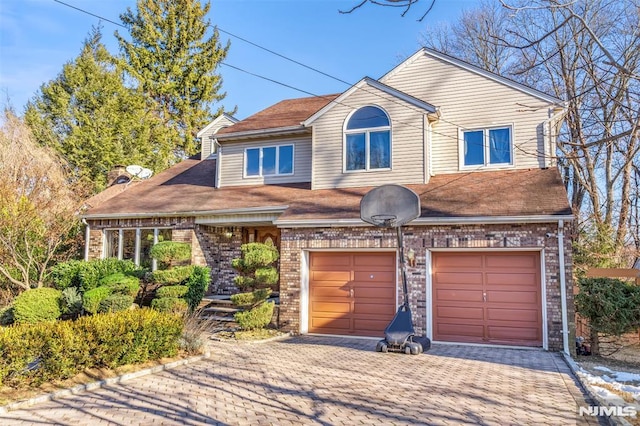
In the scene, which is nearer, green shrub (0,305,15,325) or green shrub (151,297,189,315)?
green shrub (151,297,189,315)

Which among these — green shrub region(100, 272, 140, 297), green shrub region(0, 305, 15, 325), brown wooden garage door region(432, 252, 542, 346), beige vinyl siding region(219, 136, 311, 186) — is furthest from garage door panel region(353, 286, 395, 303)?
green shrub region(0, 305, 15, 325)

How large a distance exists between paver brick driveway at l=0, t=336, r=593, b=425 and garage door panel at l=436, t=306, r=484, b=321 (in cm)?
159

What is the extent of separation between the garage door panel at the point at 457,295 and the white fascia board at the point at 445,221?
1.65 metres

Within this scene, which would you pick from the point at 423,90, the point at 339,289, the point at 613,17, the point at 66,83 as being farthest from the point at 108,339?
the point at 66,83

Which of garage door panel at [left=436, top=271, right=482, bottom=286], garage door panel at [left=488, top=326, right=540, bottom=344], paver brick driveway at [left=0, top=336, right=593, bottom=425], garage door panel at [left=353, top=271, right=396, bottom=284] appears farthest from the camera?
garage door panel at [left=353, top=271, right=396, bottom=284]

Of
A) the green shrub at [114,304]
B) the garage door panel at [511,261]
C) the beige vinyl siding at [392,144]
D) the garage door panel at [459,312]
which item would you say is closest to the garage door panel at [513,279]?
the garage door panel at [511,261]

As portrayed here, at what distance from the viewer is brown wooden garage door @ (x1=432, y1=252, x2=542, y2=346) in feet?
33.3

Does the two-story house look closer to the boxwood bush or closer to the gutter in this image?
the gutter

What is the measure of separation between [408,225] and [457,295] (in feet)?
6.59

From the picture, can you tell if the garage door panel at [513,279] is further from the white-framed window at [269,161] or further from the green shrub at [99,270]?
the green shrub at [99,270]

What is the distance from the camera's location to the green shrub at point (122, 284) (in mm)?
12133

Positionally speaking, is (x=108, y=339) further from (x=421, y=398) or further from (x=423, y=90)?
(x=423, y=90)

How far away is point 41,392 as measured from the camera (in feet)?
19.6

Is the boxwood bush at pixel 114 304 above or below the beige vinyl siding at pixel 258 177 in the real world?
below
